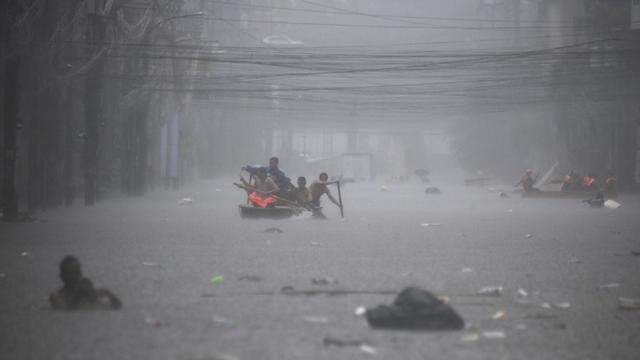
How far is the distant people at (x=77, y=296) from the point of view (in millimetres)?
7836

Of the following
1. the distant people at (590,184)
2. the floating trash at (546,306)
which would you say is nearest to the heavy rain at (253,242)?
the floating trash at (546,306)

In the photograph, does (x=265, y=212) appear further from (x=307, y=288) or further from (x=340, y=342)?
(x=340, y=342)

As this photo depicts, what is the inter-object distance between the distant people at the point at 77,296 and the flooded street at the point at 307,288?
0.44ft

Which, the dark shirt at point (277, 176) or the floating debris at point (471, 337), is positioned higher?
the dark shirt at point (277, 176)

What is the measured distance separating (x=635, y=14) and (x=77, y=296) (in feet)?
143

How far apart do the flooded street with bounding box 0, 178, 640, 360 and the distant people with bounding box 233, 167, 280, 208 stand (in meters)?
4.15

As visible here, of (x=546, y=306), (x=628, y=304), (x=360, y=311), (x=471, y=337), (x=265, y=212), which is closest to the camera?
(x=471, y=337)

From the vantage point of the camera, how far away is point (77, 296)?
26.1 feet

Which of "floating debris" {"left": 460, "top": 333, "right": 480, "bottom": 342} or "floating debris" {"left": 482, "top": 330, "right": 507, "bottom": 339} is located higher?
"floating debris" {"left": 460, "top": 333, "right": 480, "bottom": 342}

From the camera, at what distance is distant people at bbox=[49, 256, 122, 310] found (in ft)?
25.7

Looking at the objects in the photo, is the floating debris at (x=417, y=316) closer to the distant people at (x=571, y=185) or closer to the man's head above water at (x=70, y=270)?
the man's head above water at (x=70, y=270)

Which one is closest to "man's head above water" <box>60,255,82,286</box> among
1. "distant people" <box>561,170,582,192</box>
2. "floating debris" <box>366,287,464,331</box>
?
"floating debris" <box>366,287,464,331</box>

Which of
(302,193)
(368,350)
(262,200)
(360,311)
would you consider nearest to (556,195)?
(302,193)

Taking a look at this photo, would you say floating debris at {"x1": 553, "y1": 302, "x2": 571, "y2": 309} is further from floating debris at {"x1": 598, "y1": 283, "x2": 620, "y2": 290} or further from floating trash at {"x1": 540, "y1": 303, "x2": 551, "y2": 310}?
floating debris at {"x1": 598, "y1": 283, "x2": 620, "y2": 290}
